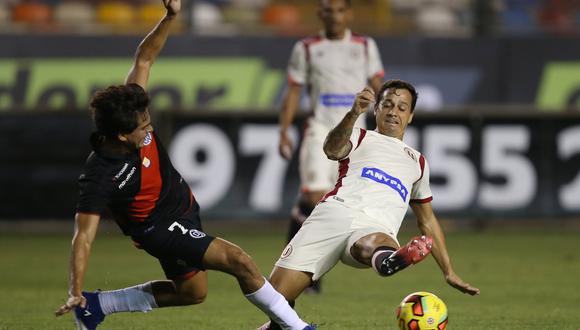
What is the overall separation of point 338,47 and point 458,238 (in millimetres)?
4900

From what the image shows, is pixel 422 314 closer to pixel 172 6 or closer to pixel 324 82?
pixel 172 6

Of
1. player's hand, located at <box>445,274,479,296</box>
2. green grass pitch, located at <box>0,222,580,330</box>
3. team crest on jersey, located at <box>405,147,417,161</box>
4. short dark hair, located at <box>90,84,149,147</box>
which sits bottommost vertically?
green grass pitch, located at <box>0,222,580,330</box>

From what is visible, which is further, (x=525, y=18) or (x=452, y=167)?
(x=525, y=18)

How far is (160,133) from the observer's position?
14.8m

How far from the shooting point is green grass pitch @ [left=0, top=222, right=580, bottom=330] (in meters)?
8.13

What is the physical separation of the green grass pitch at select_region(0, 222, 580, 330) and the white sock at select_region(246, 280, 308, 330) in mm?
1199

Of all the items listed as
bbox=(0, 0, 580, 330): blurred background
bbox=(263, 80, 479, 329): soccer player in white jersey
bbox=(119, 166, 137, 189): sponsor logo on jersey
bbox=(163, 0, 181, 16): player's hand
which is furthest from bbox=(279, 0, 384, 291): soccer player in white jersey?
bbox=(119, 166, 137, 189): sponsor logo on jersey

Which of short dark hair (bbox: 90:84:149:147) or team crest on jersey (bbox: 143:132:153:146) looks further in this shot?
team crest on jersey (bbox: 143:132:153:146)

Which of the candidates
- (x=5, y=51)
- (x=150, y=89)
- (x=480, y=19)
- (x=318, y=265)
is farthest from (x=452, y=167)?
(x=318, y=265)

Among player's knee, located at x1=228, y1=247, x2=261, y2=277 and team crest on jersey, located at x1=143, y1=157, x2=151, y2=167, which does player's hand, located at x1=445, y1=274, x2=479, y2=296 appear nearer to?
player's knee, located at x1=228, y1=247, x2=261, y2=277

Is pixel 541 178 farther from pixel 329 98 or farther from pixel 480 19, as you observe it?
pixel 329 98

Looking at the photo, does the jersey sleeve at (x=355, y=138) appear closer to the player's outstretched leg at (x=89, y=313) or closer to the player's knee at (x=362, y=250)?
the player's knee at (x=362, y=250)

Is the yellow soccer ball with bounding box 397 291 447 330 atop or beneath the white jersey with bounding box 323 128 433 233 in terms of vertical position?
beneath

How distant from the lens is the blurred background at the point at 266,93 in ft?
48.4
